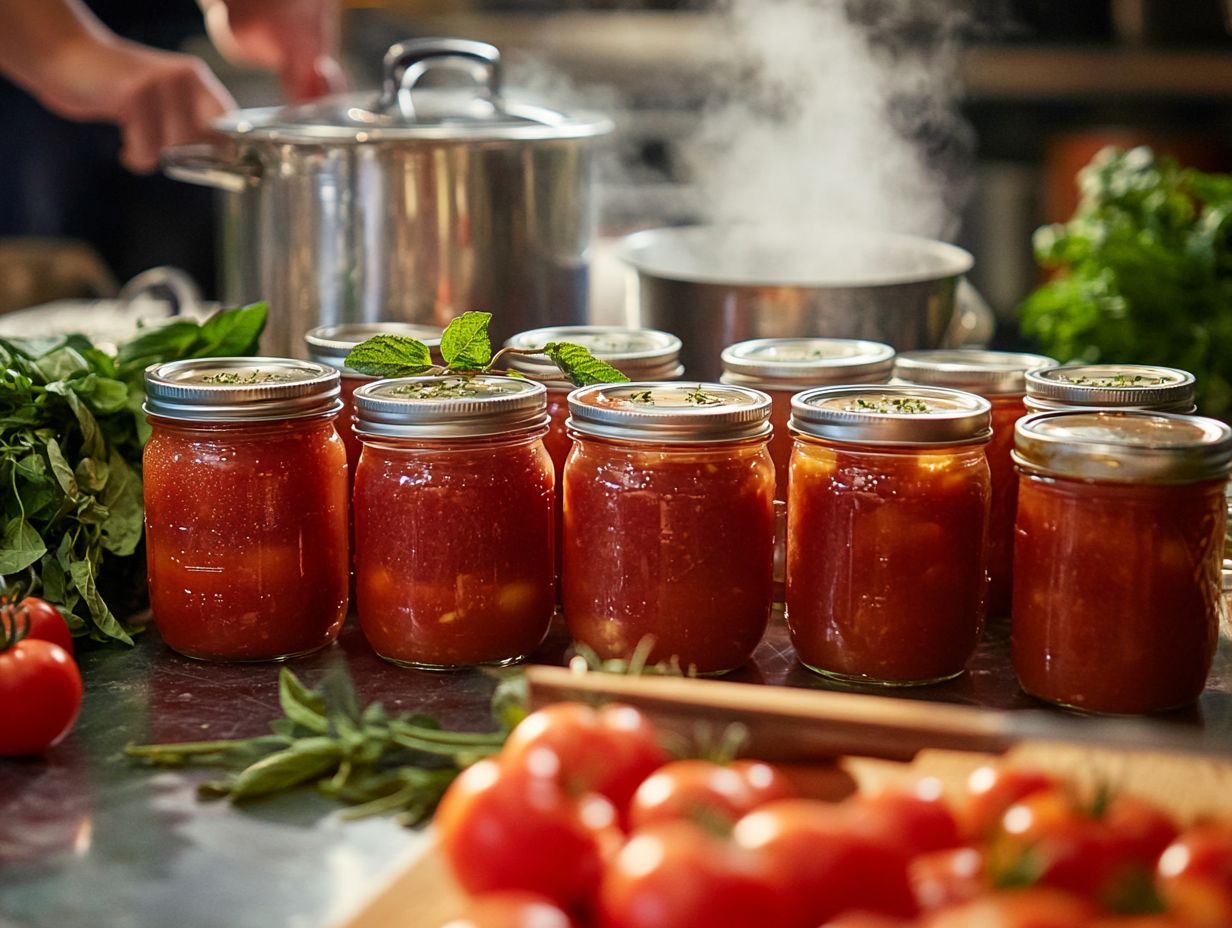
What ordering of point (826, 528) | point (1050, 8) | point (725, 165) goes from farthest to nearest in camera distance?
point (1050, 8) → point (725, 165) → point (826, 528)

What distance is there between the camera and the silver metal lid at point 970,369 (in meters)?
1.66

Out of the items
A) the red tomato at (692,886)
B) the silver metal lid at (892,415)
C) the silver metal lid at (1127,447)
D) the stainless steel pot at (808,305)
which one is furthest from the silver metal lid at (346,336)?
the red tomato at (692,886)

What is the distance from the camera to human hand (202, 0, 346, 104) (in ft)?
8.24

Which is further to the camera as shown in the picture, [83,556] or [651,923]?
[83,556]

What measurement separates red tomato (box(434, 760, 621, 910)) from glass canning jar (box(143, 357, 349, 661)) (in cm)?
60

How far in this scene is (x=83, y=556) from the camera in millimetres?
1590

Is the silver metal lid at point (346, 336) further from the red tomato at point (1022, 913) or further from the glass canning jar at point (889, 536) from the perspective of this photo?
the red tomato at point (1022, 913)

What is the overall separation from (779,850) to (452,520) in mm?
641

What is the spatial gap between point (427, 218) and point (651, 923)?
1.17 metres

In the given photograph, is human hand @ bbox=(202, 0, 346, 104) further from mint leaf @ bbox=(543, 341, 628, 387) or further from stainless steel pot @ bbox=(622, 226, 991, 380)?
mint leaf @ bbox=(543, 341, 628, 387)

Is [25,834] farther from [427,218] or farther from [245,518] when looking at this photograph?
[427,218]

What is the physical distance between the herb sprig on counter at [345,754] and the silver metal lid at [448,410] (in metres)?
0.27

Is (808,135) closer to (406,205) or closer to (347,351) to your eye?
(406,205)

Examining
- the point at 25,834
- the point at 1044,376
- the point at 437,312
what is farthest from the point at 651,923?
the point at 437,312
